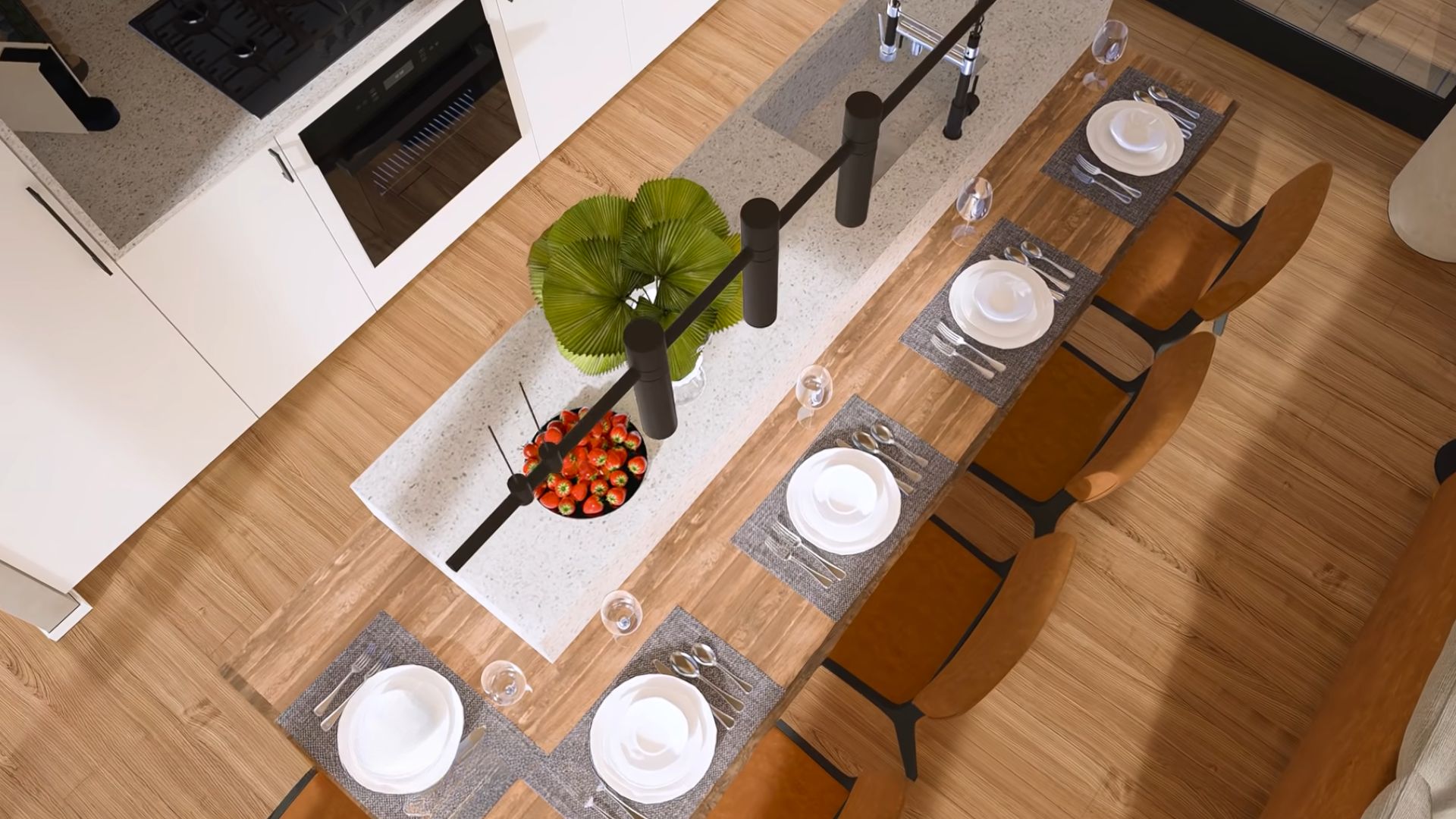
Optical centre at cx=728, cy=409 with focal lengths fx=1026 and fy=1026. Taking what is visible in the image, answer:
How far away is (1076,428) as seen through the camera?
2.48 m

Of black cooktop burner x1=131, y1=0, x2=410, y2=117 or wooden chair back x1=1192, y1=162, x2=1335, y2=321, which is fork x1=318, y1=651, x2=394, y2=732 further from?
wooden chair back x1=1192, y1=162, x2=1335, y2=321

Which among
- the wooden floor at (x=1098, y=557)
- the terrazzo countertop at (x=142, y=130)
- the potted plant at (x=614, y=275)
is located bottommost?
the wooden floor at (x=1098, y=557)

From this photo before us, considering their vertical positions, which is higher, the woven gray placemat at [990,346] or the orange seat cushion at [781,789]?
the woven gray placemat at [990,346]

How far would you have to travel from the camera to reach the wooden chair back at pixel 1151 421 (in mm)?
2127

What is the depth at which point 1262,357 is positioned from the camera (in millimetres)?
3152

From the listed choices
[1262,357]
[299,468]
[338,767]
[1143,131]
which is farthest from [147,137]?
[1262,357]

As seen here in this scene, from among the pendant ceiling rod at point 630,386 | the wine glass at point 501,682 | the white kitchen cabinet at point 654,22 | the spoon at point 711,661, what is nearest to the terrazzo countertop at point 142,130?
the white kitchen cabinet at point 654,22

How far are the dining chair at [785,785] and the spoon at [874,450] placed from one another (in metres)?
0.59

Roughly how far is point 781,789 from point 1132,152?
1704mm

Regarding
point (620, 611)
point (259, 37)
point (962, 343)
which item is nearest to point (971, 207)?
point (962, 343)

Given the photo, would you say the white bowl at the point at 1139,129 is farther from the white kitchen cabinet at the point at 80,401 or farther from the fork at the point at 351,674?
the white kitchen cabinet at the point at 80,401

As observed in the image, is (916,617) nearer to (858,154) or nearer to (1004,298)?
(1004,298)

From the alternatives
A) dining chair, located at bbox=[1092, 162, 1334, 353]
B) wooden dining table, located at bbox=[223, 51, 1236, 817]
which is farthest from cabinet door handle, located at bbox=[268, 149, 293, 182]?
dining chair, located at bbox=[1092, 162, 1334, 353]

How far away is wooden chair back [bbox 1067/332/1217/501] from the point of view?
2.13 metres
